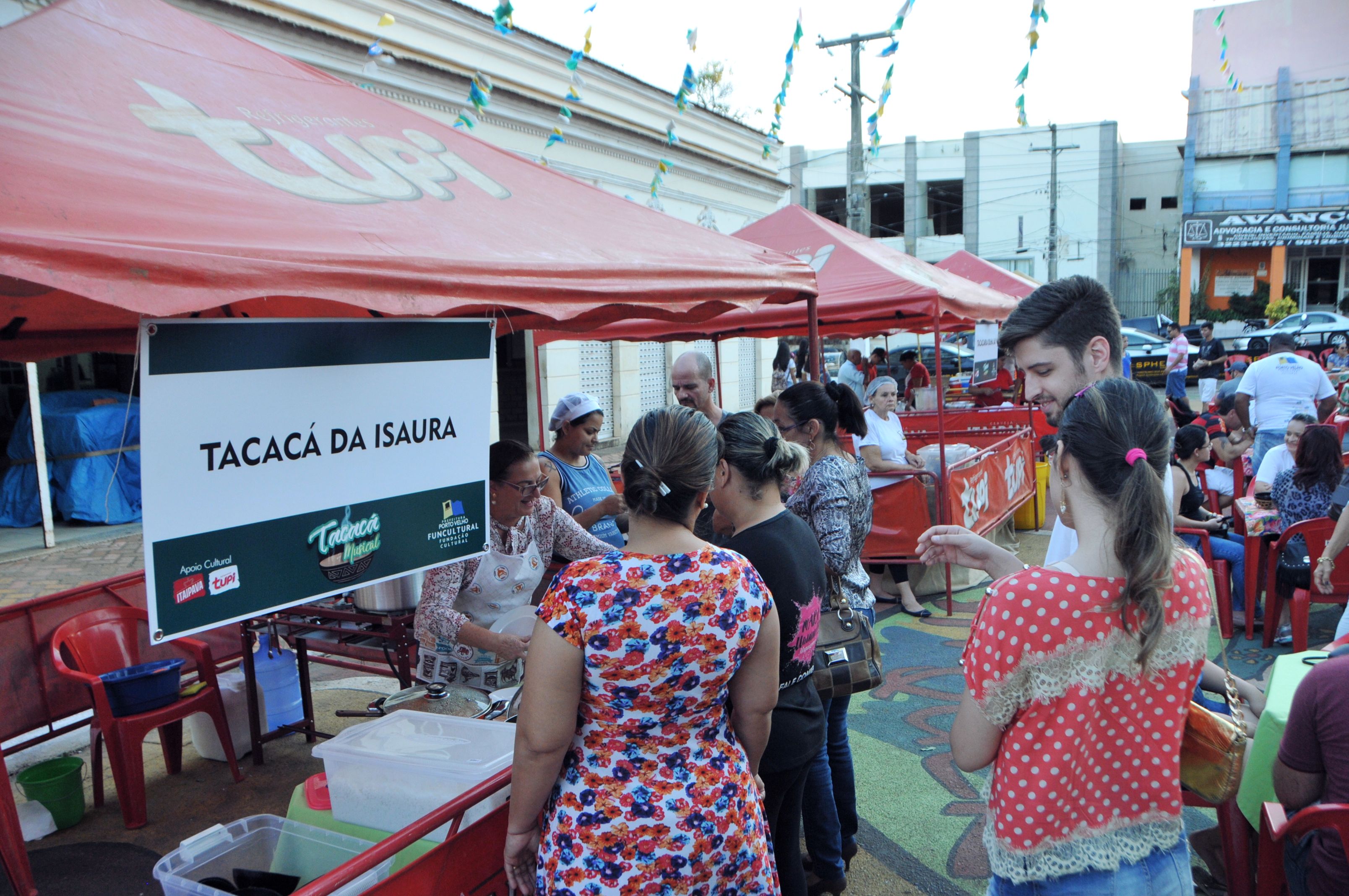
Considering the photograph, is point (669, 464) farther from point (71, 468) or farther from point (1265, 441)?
point (71, 468)

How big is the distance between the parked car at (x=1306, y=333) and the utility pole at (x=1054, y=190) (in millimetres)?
10849

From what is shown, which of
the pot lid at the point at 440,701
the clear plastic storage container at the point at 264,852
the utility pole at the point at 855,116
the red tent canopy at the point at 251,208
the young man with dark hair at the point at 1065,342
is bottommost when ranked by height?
the clear plastic storage container at the point at 264,852

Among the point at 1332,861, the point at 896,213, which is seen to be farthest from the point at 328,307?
the point at 896,213

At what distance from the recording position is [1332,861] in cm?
209

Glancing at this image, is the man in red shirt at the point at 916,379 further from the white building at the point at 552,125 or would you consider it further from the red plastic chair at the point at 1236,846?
the red plastic chair at the point at 1236,846

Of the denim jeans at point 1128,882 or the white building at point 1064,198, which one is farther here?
the white building at point 1064,198

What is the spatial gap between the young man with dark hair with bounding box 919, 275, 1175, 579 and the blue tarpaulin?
957cm

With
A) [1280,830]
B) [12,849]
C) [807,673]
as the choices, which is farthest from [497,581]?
[1280,830]

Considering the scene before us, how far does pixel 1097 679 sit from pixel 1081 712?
0.08 m

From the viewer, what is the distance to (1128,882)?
178cm

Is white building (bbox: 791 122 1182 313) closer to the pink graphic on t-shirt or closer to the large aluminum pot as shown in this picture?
the large aluminum pot

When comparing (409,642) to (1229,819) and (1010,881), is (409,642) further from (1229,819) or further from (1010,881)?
(1229,819)

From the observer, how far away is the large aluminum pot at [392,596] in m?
3.74

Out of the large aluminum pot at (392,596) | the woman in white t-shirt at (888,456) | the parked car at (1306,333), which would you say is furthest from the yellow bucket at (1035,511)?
the parked car at (1306,333)
